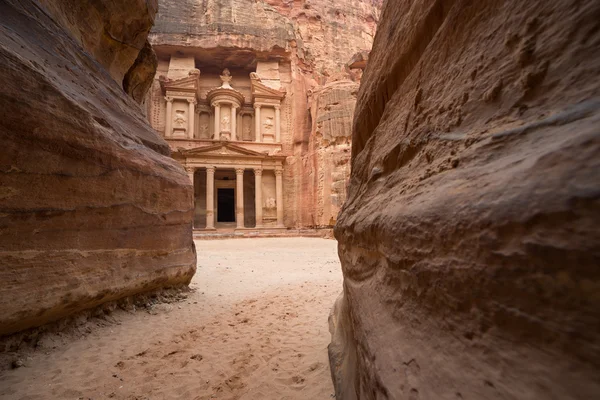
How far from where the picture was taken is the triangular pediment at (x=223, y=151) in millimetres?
20955

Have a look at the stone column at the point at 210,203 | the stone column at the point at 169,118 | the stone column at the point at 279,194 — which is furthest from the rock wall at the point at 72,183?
the stone column at the point at 169,118

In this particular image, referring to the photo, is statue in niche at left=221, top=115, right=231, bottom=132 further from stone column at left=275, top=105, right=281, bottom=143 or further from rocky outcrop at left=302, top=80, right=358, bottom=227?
rocky outcrop at left=302, top=80, right=358, bottom=227

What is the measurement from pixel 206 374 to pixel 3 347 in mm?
1718

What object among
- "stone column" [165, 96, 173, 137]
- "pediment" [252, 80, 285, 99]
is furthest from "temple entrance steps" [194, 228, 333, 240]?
"pediment" [252, 80, 285, 99]

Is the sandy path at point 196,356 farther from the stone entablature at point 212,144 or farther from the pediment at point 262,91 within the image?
the pediment at point 262,91

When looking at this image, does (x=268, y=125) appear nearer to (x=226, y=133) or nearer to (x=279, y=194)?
(x=226, y=133)

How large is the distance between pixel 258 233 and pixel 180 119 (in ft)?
40.3

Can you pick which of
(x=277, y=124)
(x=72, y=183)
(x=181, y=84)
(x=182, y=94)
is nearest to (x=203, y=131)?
(x=182, y=94)

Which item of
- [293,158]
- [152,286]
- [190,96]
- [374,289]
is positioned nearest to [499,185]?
[374,289]

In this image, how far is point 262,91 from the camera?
2367 centimetres

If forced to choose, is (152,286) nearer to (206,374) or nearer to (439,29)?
(206,374)

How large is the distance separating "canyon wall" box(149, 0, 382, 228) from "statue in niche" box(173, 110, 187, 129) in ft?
4.56

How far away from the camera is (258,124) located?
23.7 metres

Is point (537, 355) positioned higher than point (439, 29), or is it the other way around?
point (439, 29)
